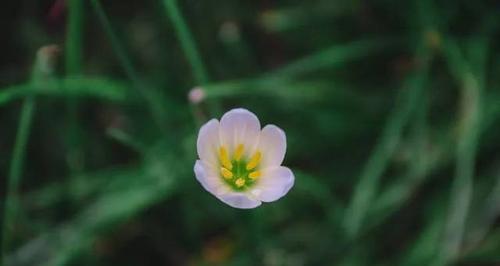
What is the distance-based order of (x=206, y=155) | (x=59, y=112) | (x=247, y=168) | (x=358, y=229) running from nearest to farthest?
(x=206, y=155)
(x=247, y=168)
(x=358, y=229)
(x=59, y=112)

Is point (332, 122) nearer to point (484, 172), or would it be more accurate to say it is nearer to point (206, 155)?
point (484, 172)

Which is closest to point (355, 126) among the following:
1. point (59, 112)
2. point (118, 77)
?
point (118, 77)

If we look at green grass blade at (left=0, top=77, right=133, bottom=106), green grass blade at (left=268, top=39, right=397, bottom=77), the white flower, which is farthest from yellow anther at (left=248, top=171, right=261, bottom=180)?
green grass blade at (left=268, top=39, right=397, bottom=77)

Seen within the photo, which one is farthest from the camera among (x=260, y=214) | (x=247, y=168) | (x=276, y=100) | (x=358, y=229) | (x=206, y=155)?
(x=276, y=100)

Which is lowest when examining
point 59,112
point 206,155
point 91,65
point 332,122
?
point 206,155

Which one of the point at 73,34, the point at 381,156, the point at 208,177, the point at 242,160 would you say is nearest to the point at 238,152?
the point at 242,160

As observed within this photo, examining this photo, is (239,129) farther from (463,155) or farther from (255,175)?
(463,155)

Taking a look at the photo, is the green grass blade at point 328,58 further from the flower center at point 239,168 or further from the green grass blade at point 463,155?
the flower center at point 239,168

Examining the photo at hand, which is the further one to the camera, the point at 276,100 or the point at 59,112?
the point at 59,112

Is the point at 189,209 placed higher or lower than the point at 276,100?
lower
